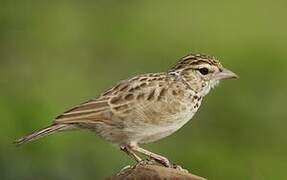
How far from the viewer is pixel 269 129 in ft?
48.3

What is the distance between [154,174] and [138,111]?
195 cm

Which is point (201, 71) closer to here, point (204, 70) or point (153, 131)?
point (204, 70)

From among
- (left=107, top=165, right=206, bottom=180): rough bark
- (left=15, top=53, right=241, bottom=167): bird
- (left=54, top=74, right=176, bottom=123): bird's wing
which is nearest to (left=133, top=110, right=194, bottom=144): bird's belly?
(left=15, top=53, right=241, bottom=167): bird

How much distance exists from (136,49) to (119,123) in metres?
5.96

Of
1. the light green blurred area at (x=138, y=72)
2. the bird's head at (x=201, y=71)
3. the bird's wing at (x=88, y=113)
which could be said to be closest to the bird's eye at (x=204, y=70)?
the bird's head at (x=201, y=71)

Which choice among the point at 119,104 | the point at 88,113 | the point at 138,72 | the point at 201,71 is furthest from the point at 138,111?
the point at 138,72

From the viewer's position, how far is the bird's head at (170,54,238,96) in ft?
34.7

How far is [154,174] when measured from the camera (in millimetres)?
8258

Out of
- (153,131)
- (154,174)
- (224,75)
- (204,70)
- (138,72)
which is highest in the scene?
(138,72)

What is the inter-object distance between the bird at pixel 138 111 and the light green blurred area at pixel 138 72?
7.53 ft

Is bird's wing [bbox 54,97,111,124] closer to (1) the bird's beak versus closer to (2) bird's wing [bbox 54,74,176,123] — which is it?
(2) bird's wing [bbox 54,74,176,123]

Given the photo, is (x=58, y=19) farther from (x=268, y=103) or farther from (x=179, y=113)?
(x=179, y=113)

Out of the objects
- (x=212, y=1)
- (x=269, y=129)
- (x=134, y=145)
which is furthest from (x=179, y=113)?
(x=212, y=1)

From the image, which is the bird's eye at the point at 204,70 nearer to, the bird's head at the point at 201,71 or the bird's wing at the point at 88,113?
the bird's head at the point at 201,71
